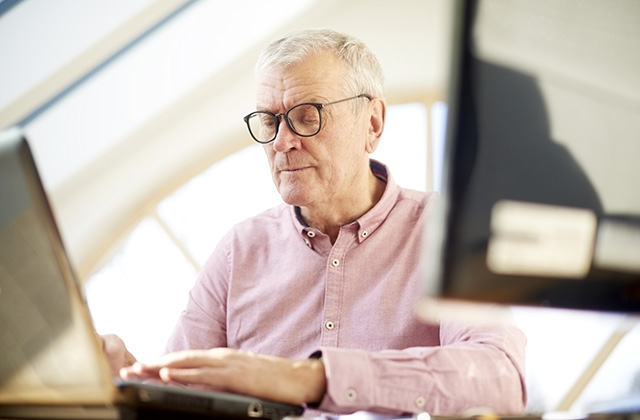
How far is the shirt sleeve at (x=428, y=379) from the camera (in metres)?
0.98

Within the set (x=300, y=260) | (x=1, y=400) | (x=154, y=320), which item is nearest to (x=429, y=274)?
(x=1, y=400)

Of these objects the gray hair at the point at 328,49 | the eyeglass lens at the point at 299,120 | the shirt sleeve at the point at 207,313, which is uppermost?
the gray hair at the point at 328,49

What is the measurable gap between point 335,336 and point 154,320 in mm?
4520

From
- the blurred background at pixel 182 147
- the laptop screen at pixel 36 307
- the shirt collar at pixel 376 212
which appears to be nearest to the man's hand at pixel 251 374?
the laptop screen at pixel 36 307

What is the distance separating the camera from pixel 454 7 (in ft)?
2.25

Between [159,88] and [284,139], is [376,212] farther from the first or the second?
[159,88]

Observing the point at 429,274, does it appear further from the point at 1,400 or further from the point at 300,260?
the point at 300,260

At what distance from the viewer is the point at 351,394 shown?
971 mm

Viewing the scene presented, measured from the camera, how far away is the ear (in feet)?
6.59

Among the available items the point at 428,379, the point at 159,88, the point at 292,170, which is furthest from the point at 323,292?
the point at 159,88

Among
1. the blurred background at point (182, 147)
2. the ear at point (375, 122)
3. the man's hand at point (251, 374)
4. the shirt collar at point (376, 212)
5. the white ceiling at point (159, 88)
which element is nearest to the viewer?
the man's hand at point (251, 374)

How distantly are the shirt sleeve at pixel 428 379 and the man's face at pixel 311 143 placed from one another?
72 centimetres

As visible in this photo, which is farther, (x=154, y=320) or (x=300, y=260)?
(x=154, y=320)

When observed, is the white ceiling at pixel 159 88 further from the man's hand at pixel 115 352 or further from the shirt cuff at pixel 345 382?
the shirt cuff at pixel 345 382
